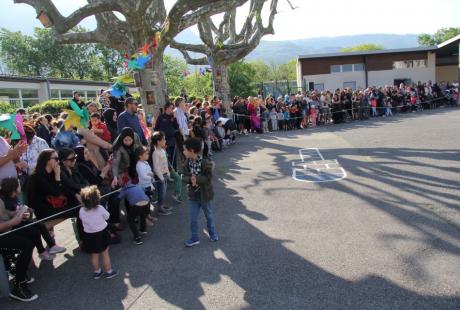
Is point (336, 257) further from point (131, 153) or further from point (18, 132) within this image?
point (18, 132)

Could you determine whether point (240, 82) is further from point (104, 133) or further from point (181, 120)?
point (104, 133)

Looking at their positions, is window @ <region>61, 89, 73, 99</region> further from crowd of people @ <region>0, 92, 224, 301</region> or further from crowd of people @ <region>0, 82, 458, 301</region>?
crowd of people @ <region>0, 92, 224, 301</region>

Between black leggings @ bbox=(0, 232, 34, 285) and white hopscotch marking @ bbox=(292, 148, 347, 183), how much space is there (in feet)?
19.4

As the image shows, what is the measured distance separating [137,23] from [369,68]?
30.6 metres

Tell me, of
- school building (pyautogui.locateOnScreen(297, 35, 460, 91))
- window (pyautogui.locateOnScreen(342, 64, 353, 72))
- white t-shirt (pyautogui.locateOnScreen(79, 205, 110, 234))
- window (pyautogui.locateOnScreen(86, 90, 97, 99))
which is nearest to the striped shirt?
white t-shirt (pyautogui.locateOnScreen(79, 205, 110, 234))

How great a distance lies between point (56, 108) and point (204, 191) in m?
20.5

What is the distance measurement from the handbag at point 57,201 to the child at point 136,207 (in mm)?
883

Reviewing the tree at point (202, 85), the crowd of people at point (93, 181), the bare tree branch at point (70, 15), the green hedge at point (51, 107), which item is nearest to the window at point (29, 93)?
the green hedge at point (51, 107)

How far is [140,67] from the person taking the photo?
11.0m

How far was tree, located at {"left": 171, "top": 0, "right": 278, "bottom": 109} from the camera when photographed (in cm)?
2022

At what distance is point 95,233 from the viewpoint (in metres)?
5.03

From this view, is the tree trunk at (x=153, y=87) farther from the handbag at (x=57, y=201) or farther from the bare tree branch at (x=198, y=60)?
the bare tree branch at (x=198, y=60)

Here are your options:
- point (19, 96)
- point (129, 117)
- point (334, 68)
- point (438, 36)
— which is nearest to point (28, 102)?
point (19, 96)

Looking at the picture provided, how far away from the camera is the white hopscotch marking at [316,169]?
9.18 meters
